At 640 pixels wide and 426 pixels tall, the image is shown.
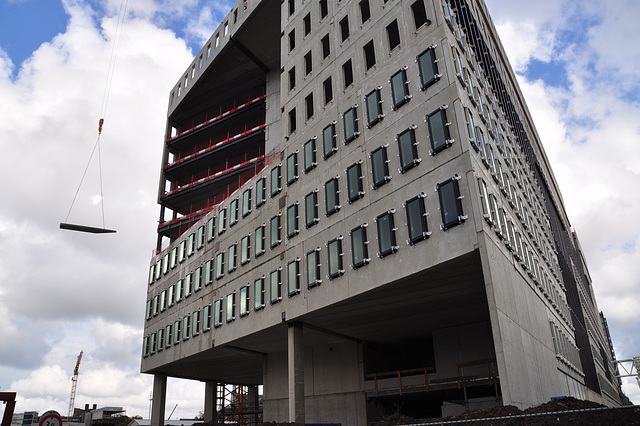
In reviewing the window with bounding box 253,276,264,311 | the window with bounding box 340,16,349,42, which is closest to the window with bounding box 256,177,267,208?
the window with bounding box 253,276,264,311

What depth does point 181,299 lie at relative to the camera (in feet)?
133

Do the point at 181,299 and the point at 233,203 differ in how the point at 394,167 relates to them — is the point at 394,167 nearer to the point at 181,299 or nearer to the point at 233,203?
the point at 233,203

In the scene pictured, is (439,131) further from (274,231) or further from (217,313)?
(217,313)

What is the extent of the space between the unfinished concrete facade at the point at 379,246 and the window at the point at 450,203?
0.25ft

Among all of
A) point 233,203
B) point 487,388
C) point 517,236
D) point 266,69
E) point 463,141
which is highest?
point 266,69

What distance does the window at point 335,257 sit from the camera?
2455 cm

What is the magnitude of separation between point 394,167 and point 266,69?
30.1 m

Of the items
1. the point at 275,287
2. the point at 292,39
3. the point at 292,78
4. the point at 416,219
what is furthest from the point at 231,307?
the point at 292,39

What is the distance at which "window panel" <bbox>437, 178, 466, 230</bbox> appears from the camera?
19422mm

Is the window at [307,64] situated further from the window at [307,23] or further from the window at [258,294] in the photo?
the window at [258,294]

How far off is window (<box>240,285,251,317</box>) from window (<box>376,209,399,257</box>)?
12.1 m

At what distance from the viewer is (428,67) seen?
22.5 metres

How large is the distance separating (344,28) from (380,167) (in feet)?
34.7

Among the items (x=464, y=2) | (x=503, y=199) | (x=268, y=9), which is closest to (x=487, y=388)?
(x=503, y=199)
